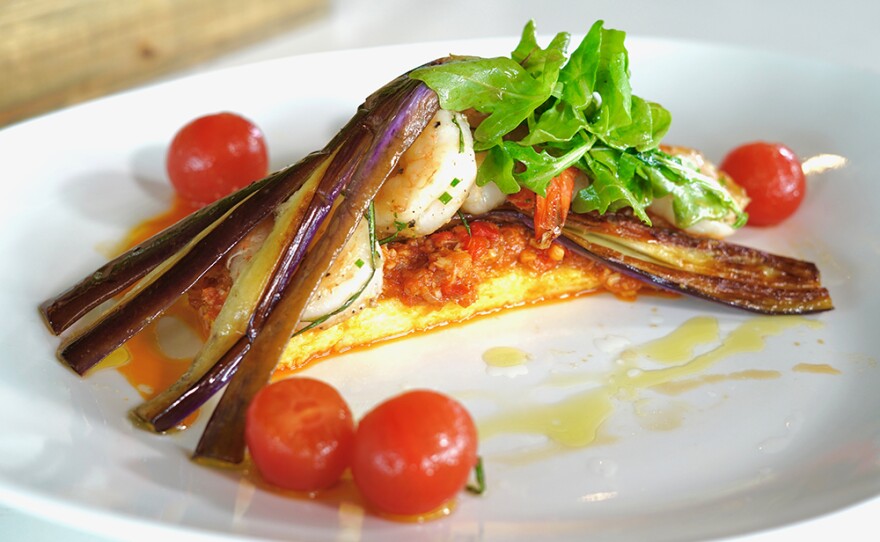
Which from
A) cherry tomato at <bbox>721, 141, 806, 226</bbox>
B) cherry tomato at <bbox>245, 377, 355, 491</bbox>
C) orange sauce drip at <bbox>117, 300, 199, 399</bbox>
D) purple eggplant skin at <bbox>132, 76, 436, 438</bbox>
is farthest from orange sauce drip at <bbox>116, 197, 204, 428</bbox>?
cherry tomato at <bbox>721, 141, 806, 226</bbox>

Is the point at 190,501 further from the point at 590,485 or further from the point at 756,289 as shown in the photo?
the point at 756,289

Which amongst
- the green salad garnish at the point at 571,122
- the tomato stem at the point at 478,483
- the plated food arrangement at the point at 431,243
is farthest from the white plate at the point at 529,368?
the green salad garnish at the point at 571,122

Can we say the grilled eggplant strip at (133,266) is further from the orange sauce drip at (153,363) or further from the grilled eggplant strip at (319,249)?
the grilled eggplant strip at (319,249)

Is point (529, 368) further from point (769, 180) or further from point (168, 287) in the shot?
point (769, 180)

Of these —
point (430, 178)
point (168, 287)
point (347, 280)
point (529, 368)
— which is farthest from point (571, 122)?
point (168, 287)

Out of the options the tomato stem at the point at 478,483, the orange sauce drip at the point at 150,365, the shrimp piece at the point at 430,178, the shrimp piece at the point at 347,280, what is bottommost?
the orange sauce drip at the point at 150,365

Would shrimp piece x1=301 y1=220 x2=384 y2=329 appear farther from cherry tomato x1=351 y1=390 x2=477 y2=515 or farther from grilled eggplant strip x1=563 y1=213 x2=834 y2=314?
grilled eggplant strip x1=563 y1=213 x2=834 y2=314
